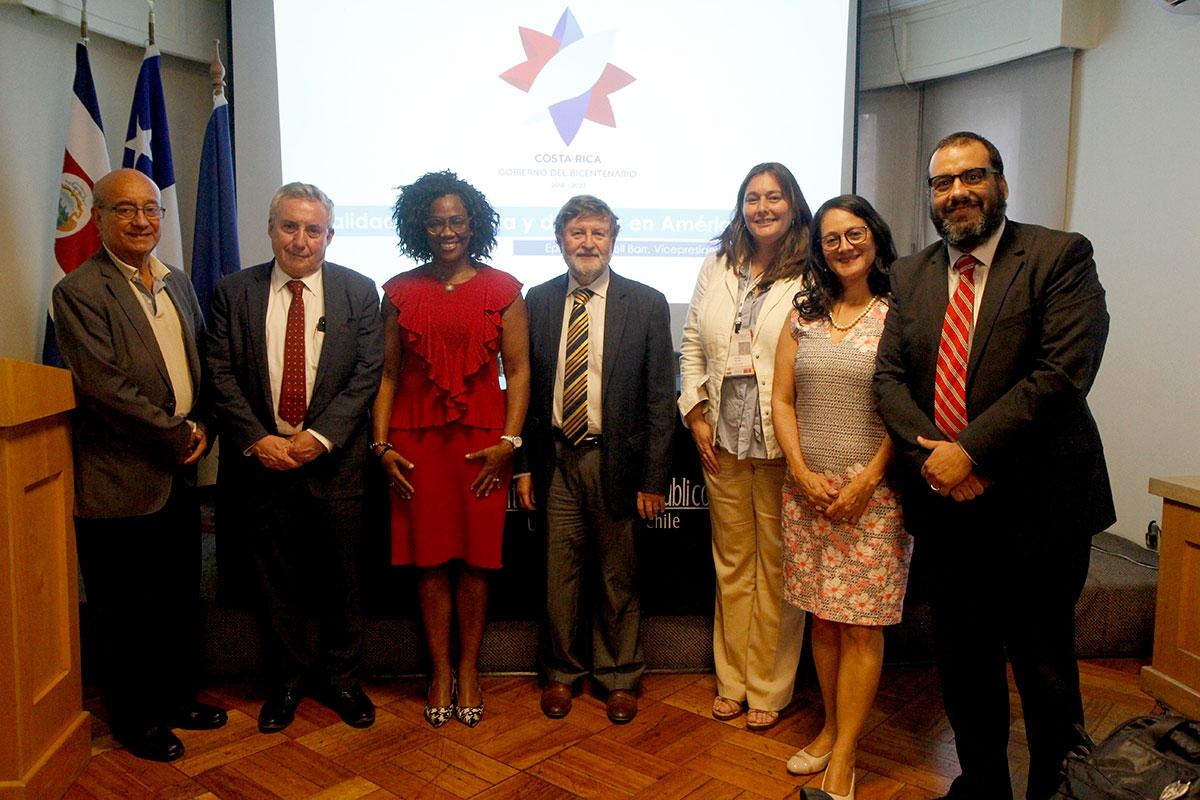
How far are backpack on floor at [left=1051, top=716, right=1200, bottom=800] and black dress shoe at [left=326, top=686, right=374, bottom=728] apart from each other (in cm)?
174

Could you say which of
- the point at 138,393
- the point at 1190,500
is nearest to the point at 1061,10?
the point at 1190,500

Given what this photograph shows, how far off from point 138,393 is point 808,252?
176 cm

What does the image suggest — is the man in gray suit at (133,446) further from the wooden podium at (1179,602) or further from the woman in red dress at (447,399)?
the wooden podium at (1179,602)

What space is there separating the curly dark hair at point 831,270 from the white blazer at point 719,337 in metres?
0.09

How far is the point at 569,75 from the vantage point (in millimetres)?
3736

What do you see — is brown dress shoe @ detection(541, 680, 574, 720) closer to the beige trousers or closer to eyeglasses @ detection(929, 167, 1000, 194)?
the beige trousers

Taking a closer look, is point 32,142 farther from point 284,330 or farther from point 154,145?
point 284,330

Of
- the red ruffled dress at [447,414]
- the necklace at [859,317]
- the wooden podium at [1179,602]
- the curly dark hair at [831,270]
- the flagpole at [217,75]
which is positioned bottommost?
the wooden podium at [1179,602]

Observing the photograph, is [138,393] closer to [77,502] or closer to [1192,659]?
[77,502]

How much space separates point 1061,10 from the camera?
3.69 meters

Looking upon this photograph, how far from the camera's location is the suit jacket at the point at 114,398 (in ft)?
6.91

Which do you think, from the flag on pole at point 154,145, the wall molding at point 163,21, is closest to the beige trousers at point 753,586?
the flag on pole at point 154,145

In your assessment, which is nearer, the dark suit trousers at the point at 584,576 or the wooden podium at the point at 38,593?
the wooden podium at the point at 38,593

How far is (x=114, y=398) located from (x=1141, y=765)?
2.32 m
